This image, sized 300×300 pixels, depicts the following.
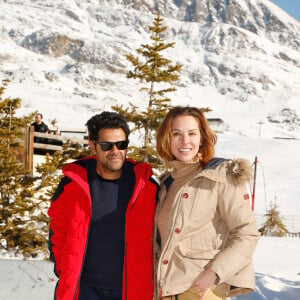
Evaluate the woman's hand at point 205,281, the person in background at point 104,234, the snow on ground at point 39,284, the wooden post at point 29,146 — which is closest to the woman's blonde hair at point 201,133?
the person in background at point 104,234

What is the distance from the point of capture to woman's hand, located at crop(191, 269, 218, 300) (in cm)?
240

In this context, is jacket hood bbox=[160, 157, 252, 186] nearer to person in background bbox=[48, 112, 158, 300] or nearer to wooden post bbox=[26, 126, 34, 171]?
person in background bbox=[48, 112, 158, 300]

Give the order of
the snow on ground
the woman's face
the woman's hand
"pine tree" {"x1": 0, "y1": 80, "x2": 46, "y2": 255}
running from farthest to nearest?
"pine tree" {"x1": 0, "y1": 80, "x2": 46, "y2": 255} < the snow on ground < the woman's face < the woman's hand

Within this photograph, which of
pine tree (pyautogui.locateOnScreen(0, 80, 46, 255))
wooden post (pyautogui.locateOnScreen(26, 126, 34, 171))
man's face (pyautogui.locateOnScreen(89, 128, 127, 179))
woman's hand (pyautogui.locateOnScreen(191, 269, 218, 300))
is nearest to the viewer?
woman's hand (pyautogui.locateOnScreen(191, 269, 218, 300))

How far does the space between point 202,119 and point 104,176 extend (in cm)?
85

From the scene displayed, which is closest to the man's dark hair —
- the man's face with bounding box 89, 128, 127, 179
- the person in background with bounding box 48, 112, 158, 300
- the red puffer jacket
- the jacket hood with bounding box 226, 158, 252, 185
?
the man's face with bounding box 89, 128, 127, 179

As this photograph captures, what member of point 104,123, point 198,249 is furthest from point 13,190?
point 198,249

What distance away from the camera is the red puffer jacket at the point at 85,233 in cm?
282

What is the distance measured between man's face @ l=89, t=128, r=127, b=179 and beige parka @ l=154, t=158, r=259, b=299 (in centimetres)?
65

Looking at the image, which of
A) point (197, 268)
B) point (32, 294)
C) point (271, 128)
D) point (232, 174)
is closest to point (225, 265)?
point (197, 268)

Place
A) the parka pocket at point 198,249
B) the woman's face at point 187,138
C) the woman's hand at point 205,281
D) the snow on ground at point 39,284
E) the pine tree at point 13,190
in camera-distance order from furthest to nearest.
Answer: the pine tree at point 13,190 → the snow on ground at point 39,284 → the woman's face at point 187,138 → the parka pocket at point 198,249 → the woman's hand at point 205,281

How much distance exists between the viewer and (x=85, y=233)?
9.29 ft

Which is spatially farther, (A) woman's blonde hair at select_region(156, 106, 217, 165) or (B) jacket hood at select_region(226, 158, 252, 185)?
(A) woman's blonde hair at select_region(156, 106, 217, 165)

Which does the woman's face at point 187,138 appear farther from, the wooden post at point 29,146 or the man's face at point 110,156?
the wooden post at point 29,146
